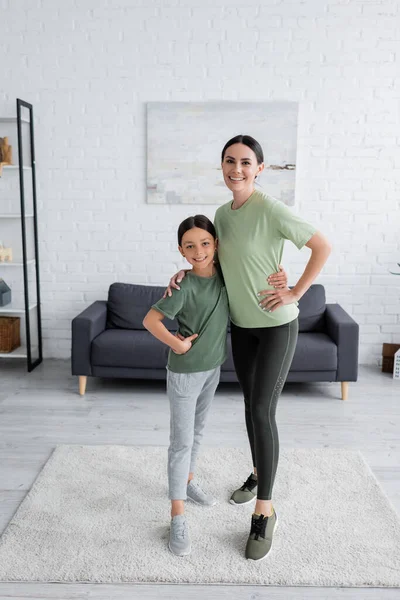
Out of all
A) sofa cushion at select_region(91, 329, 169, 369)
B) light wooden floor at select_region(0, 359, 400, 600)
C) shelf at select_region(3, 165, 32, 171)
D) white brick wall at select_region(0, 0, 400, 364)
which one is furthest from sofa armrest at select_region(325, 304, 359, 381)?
shelf at select_region(3, 165, 32, 171)

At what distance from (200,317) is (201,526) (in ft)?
2.78

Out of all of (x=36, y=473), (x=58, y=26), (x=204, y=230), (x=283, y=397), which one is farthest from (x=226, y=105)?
(x=36, y=473)

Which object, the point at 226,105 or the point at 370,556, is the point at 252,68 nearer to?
the point at 226,105

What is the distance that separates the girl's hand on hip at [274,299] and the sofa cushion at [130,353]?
176 centimetres

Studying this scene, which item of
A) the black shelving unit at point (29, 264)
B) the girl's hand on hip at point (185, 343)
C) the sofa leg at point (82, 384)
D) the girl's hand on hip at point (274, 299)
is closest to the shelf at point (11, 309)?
the black shelving unit at point (29, 264)

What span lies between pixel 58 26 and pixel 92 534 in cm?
354

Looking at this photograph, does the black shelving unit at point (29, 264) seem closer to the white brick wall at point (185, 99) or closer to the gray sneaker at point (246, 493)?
the white brick wall at point (185, 99)

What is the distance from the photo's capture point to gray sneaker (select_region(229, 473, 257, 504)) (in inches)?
98.3

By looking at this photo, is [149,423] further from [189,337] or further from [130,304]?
[189,337]

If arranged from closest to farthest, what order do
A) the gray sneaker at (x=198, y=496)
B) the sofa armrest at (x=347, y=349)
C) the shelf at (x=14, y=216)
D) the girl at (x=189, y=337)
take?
the girl at (x=189, y=337), the gray sneaker at (x=198, y=496), the sofa armrest at (x=347, y=349), the shelf at (x=14, y=216)

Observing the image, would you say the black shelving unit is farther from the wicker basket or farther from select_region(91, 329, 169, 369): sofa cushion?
select_region(91, 329, 169, 369): sofa cushion

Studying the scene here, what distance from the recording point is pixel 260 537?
2127mm

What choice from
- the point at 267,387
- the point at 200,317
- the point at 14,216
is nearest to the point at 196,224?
the point at 200,317

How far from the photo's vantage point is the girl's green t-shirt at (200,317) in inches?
82.4
